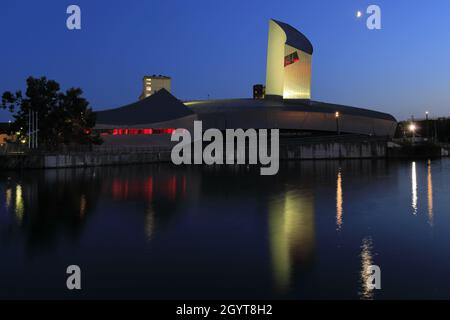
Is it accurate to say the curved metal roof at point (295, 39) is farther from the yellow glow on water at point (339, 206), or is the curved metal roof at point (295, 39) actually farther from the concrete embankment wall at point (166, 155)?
the yellow glow on water at point (339, 206)

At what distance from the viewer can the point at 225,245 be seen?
1293cm

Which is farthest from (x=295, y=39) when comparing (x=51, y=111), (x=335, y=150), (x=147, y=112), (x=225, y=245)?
(x=225, y=245)

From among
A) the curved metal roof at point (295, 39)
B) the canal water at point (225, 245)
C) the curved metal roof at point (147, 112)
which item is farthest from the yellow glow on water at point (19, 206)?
the curved metal roof at point (295, 39)

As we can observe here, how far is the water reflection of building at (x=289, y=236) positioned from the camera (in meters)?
10.4

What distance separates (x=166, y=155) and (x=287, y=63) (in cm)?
5242

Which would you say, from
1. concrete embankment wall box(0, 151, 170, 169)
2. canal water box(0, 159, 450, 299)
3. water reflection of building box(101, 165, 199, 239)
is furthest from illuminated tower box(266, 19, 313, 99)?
canal water box(0, 159, 450, 299)

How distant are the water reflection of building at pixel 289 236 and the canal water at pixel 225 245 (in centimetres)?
4

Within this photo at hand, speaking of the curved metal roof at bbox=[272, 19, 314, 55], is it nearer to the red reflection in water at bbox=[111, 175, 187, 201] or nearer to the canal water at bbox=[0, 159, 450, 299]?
the red reflection in water at bbox=[111, 175, 187, 201]

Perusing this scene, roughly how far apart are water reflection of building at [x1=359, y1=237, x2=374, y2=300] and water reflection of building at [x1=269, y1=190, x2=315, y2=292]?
1.30 m

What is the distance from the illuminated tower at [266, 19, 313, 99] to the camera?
341 feet

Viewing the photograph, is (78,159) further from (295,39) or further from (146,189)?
(295,39)
